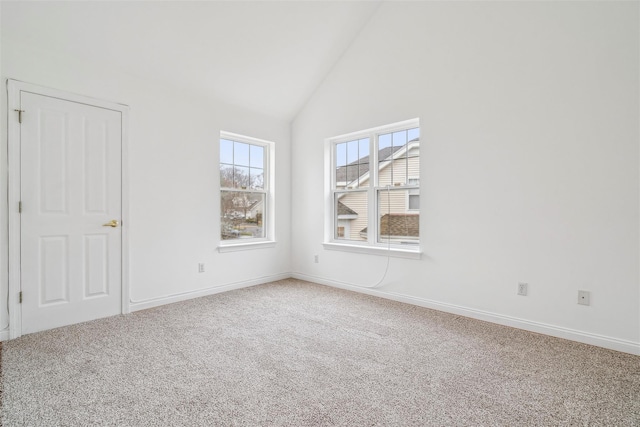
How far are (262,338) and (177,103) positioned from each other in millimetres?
2677

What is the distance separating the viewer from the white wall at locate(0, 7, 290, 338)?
9.30 feet

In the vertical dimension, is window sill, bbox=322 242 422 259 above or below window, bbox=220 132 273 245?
below

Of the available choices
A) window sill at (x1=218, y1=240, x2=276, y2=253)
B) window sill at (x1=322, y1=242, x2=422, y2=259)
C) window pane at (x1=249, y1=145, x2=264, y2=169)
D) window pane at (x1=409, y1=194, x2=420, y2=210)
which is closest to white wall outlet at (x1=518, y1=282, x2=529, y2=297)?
window sill at (x1=322, y1=242, x2=422, y2=259)

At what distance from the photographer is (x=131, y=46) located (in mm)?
3080

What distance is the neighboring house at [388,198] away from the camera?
148 inches

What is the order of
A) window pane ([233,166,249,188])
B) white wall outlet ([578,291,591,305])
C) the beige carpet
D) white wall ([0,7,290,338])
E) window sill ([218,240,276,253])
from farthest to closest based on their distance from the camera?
window pane ([233,166,249,188])
window sill ([218,240,276,253])
white wall ([0,7,290,338])
white wall outlet ([578,291,591,305])
the beige carpet

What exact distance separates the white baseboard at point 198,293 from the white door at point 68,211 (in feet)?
0.65

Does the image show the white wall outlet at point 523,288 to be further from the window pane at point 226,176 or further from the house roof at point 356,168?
the window pane at point 226,176

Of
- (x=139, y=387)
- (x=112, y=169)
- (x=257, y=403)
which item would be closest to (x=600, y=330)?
(x=257, y=403)

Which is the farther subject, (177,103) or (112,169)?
(177,103)

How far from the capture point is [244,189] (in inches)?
176

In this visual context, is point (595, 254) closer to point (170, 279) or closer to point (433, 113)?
point (433, 113)

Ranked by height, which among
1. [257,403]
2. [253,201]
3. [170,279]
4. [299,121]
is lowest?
[257,403]

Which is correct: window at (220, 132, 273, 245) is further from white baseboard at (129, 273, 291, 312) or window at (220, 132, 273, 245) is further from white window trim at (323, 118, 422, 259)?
white window trim at (323, 118, 422, 259)
